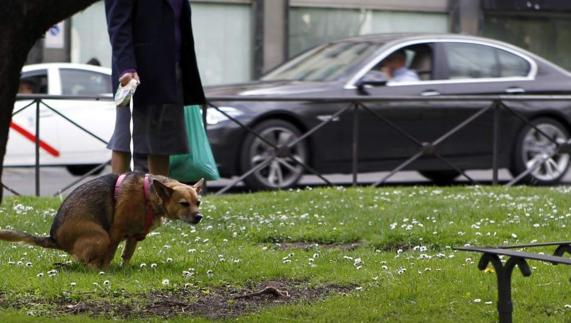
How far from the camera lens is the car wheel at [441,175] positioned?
45.7 feet

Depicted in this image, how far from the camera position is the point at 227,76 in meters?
23.8

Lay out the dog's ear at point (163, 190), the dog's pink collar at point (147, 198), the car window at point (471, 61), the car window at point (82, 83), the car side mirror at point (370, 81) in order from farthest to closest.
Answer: the car window at point (82, 83)
the car window at point (471, 61)
the car side mirror at point (370, 81)
the dog's pink collar at point (147, 198)
the dog's ear at point (163, 190)

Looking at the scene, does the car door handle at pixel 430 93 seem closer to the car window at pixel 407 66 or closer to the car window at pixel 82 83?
the car window at pixel 407 66

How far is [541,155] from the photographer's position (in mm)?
13406

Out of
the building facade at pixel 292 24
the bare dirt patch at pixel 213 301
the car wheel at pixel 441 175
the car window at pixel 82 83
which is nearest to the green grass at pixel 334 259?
the bare dirt patch at pixel 213 301

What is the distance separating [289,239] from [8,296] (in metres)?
2.56

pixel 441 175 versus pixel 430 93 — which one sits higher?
pixel 430 93

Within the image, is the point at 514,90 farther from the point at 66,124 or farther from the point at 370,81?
the point at 66,124

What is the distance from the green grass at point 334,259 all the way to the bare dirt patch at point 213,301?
64 mm

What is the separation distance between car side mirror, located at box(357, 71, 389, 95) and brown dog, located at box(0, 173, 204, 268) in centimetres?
661

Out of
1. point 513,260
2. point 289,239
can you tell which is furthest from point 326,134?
point 513,260

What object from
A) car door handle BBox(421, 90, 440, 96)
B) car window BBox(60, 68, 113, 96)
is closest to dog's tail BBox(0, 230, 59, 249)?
car door handle BBox(421, 90, 440, 96)

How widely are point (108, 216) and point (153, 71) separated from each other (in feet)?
4.79

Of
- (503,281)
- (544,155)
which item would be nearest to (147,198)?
(503,281)
